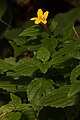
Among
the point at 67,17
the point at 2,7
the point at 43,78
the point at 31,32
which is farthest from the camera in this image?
the point at 2,7

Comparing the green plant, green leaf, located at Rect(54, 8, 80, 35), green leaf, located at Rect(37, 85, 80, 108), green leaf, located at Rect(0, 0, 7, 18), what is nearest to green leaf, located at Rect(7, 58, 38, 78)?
the green plant

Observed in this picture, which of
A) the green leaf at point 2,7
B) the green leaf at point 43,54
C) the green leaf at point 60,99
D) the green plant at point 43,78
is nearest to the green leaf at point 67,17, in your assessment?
the green leaf at point 2,7

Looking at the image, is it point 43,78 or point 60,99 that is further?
point 43,78

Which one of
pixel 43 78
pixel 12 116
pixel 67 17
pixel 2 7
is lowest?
pixel 12 116

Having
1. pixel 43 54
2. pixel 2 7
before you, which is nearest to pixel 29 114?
pixel 43 54

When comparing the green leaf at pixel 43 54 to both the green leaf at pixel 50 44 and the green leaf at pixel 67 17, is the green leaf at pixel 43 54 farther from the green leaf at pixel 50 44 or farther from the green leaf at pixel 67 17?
the green leaf at pixel 67 17

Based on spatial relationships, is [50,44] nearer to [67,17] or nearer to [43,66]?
[43,66]
